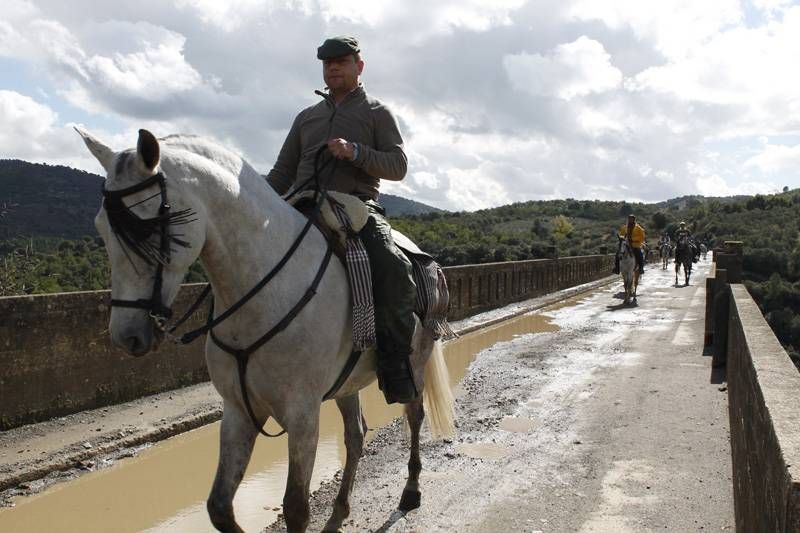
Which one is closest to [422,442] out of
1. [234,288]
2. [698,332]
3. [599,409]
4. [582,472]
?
[582,472]

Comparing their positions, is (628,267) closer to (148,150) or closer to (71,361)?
(71,361)

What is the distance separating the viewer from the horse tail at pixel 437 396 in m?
5.54

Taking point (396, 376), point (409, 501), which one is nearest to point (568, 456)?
point (409, 501)

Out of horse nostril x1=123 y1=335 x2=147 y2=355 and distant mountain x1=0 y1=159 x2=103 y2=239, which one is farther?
distant mountain x1=0 y1=159 x2=103 y2=239

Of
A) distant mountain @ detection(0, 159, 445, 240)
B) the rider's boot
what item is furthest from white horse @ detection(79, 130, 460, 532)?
distant mountain @ detection(0, 159, 445, 240)

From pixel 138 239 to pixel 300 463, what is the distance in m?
1.37

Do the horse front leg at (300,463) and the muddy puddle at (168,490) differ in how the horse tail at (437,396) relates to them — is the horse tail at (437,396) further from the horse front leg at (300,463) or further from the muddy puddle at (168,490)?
the horse front leg at (300,463)

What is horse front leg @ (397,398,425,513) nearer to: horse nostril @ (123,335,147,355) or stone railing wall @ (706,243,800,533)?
stone railing wall @ (706,243,800,533)

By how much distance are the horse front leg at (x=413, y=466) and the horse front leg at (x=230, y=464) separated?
6.44ft

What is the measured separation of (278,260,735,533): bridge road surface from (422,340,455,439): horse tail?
20.0 inches

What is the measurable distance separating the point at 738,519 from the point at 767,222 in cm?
9955

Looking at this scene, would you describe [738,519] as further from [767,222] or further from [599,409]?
[767,222]

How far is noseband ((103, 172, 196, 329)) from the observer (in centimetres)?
280

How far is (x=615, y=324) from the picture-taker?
1642cm
